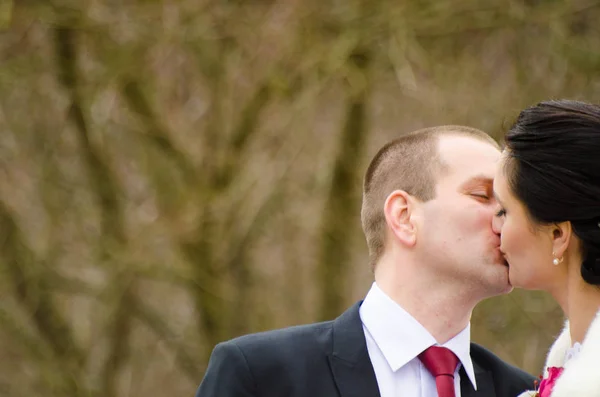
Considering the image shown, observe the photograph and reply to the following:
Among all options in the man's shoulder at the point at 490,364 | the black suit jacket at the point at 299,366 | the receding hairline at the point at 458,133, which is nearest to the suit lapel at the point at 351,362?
the black suit jacket at the point at 299,366

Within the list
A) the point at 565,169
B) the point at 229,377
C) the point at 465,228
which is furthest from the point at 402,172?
the point at 565,169

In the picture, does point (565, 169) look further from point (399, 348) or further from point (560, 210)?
point (399, 348)

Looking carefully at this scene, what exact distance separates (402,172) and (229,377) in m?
1.00

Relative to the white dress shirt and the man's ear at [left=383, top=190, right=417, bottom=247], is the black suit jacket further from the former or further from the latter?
the man's ear at [left=383, top=190, right=417, bottom=247]

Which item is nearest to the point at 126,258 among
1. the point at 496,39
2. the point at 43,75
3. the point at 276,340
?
the point at 43,75

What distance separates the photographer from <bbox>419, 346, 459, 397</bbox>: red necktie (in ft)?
11.7

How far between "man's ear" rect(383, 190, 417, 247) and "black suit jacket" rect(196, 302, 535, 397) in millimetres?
325

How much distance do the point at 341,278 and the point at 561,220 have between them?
18.7 feet

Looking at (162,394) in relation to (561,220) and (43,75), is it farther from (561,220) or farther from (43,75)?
(561,220)

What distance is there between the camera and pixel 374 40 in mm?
8375

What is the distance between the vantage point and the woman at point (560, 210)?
296 cm

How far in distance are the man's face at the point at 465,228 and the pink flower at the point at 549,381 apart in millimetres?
537

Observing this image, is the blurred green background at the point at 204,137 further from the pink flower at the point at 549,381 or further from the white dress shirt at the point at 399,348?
the pink flower at the point at 549,381

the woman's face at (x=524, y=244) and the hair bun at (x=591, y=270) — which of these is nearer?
the hair bun at (x=591, y=270)
